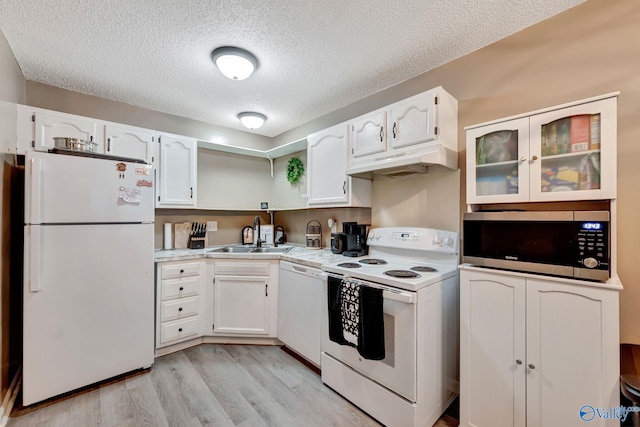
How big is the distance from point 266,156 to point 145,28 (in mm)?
2136

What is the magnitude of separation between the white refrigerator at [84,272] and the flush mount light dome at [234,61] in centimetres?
105

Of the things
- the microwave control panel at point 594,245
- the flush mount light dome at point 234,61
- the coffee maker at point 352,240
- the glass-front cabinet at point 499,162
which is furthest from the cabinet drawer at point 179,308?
the microwave control panel at point 594,245

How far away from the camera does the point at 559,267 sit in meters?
1.30

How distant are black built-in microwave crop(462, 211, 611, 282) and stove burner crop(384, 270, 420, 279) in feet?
1.07

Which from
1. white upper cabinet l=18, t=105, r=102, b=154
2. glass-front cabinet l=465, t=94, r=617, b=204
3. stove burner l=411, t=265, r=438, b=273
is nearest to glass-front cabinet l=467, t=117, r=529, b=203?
glass-front cabinet l=465, t=94, r=617, b=204

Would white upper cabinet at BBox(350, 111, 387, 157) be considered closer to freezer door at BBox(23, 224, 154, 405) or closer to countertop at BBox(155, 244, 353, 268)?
countertop at BBox(155, 244, 353, 268)

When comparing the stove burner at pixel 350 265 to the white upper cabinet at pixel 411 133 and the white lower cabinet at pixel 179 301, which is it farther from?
the white lower cabinet at pixel 179 301

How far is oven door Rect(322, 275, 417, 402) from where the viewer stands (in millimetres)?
1557

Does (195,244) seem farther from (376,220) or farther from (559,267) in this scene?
(559,267)

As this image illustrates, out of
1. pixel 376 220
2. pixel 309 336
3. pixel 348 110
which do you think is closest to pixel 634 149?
pixel 376 220

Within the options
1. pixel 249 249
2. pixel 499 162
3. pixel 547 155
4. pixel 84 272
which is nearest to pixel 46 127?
pixel 84 272

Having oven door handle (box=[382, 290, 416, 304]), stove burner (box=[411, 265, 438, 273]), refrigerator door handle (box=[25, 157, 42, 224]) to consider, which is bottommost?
oven door handle (box=[382, 290, 416, 304])

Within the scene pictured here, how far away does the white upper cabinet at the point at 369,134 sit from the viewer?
222cm

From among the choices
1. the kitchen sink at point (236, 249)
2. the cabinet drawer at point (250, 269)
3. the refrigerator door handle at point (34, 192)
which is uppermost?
the refrigerator door handle at point (34, 192)
